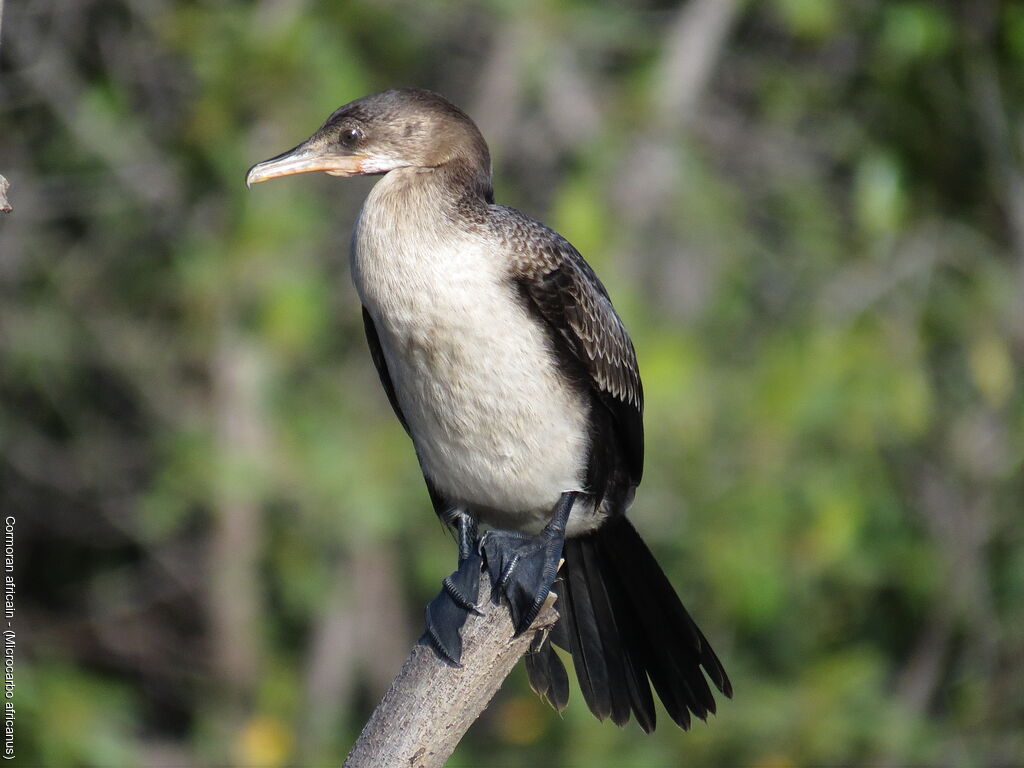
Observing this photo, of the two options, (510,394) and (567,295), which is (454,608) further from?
(567,295)

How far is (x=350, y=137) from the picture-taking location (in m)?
3.08

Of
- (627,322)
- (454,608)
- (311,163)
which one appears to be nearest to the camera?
(454,608)

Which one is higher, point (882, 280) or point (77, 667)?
point (882, 280)

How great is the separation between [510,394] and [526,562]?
1.26 ft

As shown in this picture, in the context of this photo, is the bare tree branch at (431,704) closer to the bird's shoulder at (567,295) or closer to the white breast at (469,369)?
the white breast at (469,369)

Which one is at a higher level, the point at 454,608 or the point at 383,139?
the point at 383,139

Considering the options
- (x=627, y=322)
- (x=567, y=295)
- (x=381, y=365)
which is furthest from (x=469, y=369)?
(x=627, y=322)

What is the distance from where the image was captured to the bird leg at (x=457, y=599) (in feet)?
8.19

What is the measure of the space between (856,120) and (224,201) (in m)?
3.02

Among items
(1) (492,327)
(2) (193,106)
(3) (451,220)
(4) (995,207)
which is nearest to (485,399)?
(1) (492,327)

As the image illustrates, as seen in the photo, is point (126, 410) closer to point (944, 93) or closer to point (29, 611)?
point (29, 611)

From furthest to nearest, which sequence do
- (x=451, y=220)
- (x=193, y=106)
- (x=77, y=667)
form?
(x=77, y=667), (x=193, y=106), (x=451, y=220)

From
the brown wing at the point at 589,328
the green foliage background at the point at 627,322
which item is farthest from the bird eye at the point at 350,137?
the green foliage background at the point at 627,322

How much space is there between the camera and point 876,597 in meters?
7.33
